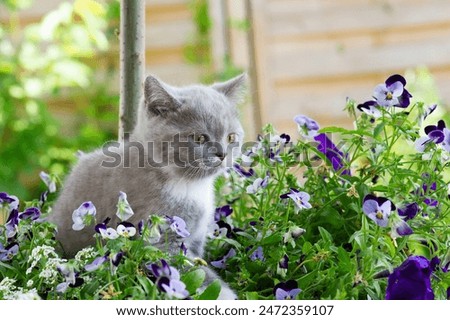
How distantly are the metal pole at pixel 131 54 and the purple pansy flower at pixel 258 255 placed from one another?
0.43 m

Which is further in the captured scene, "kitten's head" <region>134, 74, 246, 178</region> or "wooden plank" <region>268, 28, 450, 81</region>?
"wooden plank" <region>268, 28, 450, 81</region>

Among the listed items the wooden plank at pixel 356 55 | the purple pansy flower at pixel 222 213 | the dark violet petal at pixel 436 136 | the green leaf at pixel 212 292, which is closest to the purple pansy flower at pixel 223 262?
the purple pansy flower at pixel 222 213

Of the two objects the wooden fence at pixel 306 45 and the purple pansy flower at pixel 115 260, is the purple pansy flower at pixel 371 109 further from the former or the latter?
the wooden fence at pixel 306 45

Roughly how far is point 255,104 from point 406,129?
5.67 ft

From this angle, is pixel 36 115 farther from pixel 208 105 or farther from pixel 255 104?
pixel 208 105

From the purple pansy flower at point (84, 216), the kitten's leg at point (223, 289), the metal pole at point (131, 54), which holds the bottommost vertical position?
the kitten's leg at point (223, 289)

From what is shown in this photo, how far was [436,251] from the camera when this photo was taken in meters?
0.90

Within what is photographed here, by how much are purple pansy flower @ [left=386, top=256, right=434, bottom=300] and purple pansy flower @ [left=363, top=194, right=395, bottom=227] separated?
0.21 ft

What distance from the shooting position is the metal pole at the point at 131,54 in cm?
118

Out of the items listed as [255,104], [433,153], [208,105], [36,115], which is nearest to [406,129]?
[433,153]

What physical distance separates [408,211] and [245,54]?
1.92 meters

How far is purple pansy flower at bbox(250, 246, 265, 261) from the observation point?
37.5 inches

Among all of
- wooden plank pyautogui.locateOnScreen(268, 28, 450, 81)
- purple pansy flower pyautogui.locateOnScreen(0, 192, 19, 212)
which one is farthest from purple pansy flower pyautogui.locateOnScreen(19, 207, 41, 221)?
wooden plank pyautogui.locateOnScreen(268, 28, 450, 81)

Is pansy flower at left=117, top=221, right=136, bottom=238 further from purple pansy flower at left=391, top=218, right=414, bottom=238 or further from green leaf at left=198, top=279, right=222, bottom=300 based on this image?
purple pansy flower at left=391, top=218, right=414, bottom=238
